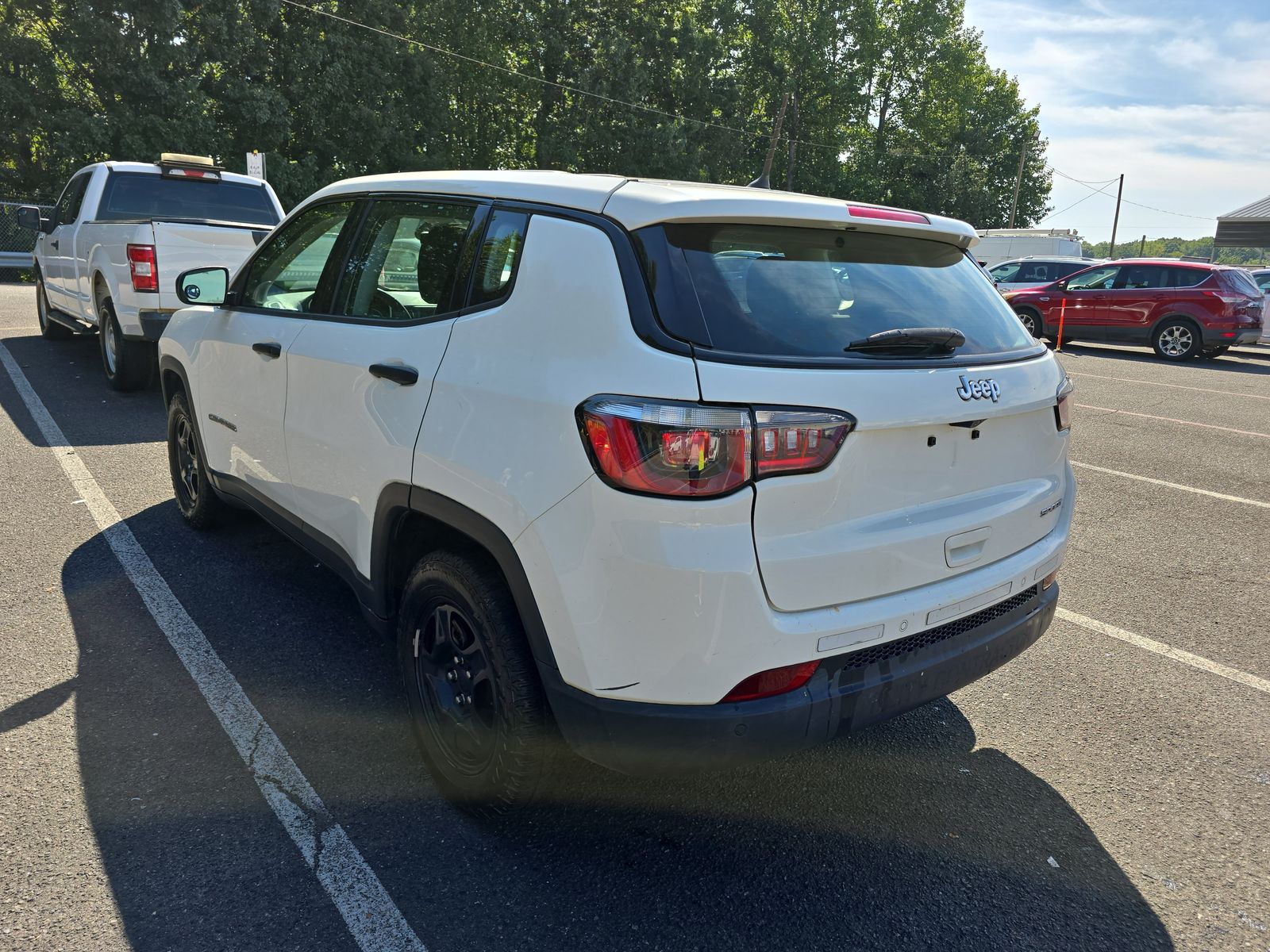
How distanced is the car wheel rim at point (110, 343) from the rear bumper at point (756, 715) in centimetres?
750

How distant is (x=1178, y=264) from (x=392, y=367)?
17412 mm

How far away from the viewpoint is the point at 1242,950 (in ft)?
7.25

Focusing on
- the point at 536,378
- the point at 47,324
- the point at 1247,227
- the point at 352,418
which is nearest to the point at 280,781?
the point at 352,418

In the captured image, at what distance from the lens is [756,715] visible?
2059 mm

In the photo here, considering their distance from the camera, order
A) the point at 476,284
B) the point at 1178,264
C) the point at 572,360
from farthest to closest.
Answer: the point at 1178,264, the point at 476,284, the point at 572,360

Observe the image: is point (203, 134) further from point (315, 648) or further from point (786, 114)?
point (786, 114)

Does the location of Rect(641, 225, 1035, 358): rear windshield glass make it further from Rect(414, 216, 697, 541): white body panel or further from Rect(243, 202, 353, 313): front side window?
Rect(243, 202, 353, 313): front side window

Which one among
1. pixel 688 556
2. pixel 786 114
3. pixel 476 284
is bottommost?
pixel 688 556

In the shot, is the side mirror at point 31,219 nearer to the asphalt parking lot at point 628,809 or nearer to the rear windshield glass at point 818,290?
the asphalt parking lot at point 628,809

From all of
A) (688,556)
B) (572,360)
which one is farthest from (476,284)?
(688,556)

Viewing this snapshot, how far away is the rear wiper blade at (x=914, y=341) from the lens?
2.28m

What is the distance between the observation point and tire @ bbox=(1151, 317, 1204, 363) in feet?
51.9

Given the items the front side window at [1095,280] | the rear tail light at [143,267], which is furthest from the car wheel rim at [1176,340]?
the rear tail light at [143,267]

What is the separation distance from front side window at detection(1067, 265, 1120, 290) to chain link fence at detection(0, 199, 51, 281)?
77.1ft
